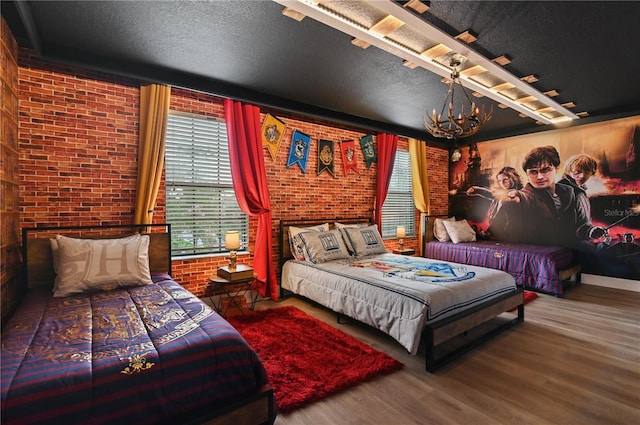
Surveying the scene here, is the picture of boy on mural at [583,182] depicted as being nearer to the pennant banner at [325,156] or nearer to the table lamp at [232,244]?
the pennant banner at [325,156]

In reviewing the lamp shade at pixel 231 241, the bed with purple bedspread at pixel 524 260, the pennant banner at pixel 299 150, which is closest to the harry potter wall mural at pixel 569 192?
the bed with purple bedspread at pixel 524 260

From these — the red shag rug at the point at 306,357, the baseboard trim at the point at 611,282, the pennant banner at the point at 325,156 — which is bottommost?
the red shag rug at the point at 306,357

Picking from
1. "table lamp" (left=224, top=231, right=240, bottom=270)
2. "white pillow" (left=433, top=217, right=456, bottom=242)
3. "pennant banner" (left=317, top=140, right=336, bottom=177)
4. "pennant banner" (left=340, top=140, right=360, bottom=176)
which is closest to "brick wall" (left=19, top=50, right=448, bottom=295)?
"table lamp" (left=224, top=231, right=240, bottom=270)

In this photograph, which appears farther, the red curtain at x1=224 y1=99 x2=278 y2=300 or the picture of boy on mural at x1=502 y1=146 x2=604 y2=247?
the picture of boy on mural at x1=502 y1=146 x2=604 y2=247

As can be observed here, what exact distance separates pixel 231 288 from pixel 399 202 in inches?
145

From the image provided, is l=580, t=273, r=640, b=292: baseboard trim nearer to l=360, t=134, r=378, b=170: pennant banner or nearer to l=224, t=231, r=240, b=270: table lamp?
l=360, t=134, r=378, b=170: pennant banner

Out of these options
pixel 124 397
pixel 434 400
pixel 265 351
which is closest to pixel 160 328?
pixel 124 397

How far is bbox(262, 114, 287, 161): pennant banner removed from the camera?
4.18 meters

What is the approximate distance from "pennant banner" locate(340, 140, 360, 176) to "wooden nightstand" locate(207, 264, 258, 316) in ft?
7.85

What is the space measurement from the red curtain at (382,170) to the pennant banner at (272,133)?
195 centimetres

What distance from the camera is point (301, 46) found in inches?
108

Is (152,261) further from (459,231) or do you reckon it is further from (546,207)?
(546,207)

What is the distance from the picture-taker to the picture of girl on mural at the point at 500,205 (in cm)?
575

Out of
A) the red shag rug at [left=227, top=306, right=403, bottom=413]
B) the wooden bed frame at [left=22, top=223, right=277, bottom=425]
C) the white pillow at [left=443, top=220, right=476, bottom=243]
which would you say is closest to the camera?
the wooden bed frame at [left=22, top=223, right=277, bottom=425]
